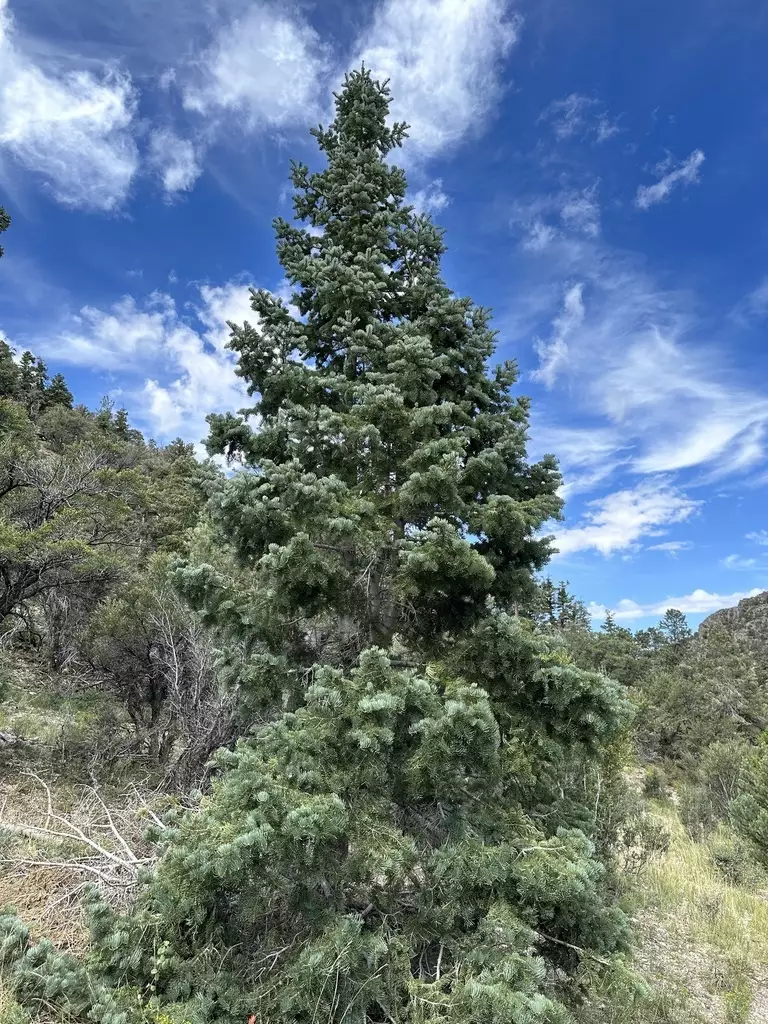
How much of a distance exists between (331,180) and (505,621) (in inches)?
227

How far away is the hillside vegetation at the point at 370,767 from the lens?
133 inches

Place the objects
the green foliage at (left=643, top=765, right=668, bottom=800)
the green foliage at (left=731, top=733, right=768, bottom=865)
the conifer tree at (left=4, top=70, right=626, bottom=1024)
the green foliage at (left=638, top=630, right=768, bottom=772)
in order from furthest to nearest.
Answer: the green foliage at (left=638, top=630, right=768, bottom=772), the green foliage at (left=643, top=765, right=668, bottom=800), the green foliage at (left=731, top=733, right=768, bottom=865), the conifer tree at (left=4, top=70, right=626, bottom=1024)

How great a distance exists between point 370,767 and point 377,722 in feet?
1.04

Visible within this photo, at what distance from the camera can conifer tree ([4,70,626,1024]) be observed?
10.9 feet

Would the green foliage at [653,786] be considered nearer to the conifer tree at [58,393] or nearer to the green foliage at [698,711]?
the green foliage at [698,711]

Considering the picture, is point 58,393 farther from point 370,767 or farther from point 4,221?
point 370,767

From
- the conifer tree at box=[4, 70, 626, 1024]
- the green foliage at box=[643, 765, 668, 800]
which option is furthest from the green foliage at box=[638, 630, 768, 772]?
the conifer tree at box=[4, 70, 626, 1024]

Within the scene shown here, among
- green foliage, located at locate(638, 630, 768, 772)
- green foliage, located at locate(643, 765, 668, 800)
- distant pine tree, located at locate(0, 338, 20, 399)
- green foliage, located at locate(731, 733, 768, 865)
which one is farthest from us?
distant pine tree, located at locate(0, 338, 20, 399)

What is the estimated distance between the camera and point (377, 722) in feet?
11.9

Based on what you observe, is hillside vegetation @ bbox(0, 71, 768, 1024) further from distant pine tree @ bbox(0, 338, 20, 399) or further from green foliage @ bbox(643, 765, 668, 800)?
distant pine tree @ bbox(0, 338, 20, 399)

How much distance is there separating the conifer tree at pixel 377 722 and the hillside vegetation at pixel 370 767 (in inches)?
1.0

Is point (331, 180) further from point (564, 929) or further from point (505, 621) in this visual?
point (564, 929)

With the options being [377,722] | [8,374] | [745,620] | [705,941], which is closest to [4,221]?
[377,722]

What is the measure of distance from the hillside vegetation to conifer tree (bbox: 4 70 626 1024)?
25 mm
